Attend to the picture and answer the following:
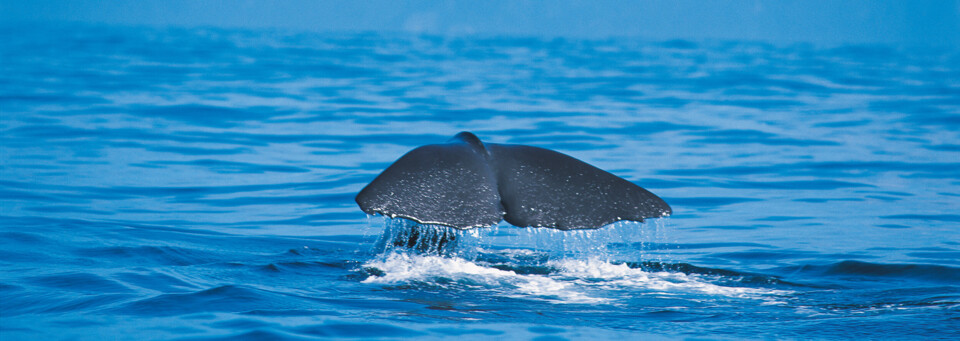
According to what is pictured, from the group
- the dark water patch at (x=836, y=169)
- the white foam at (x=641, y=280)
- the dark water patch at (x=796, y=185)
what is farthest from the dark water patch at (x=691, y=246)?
the dark water patch at (x=836, y=169)

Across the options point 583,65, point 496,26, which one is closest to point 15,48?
point 583,65

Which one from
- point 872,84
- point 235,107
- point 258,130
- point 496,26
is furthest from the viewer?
point 496,26

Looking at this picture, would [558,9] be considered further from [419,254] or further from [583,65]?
[419,254]

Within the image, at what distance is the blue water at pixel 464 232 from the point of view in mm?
4648

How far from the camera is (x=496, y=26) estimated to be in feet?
474

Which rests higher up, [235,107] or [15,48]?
[15,48]

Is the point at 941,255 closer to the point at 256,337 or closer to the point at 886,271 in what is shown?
the point at 886,271

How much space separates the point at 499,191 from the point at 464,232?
1637mm

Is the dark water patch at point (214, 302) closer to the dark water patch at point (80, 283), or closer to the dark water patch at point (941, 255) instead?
the dark water patch at point (80, 283)

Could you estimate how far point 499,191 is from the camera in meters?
4.49

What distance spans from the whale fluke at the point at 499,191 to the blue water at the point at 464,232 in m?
0.48

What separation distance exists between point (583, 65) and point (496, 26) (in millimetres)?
112514

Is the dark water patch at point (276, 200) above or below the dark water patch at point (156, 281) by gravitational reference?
above

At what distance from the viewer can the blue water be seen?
4.65 metres
